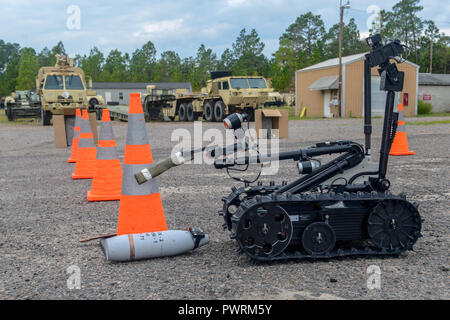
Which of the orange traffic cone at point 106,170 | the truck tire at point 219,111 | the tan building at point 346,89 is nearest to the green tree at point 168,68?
the tan building at point 346,89

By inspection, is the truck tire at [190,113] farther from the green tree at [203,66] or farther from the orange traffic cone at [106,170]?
the green tree at [203,66]

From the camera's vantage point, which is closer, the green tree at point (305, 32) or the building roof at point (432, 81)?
the building roof at point (432, 81)

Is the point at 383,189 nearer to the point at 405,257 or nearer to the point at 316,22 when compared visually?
the point at 405,257

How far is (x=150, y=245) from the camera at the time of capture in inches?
154

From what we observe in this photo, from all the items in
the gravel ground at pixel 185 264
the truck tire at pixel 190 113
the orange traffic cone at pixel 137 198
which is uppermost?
the truck tire at pixel 190 113

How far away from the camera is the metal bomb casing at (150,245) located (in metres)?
Result: 3.84

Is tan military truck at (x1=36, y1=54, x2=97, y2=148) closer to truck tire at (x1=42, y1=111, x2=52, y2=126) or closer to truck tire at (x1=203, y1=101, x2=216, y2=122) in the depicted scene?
truck tire at (x1=42, y1=111, x2=52, y2=126)

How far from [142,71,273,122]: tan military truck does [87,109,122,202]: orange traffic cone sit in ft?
65.7

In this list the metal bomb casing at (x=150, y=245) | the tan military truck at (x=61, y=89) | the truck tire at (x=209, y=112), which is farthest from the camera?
the truck tire at (x=209, y=112)

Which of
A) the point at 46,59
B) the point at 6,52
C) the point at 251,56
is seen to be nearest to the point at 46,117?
the point at 251,56

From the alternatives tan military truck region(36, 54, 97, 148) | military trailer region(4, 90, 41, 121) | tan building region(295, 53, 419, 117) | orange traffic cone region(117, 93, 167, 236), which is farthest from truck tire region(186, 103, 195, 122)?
orange traffic cone region(117, 93, 167, 236)

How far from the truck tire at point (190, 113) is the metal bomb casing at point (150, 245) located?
26.4 metres

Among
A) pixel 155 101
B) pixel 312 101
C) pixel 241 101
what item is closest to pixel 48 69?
pixel 155 101
